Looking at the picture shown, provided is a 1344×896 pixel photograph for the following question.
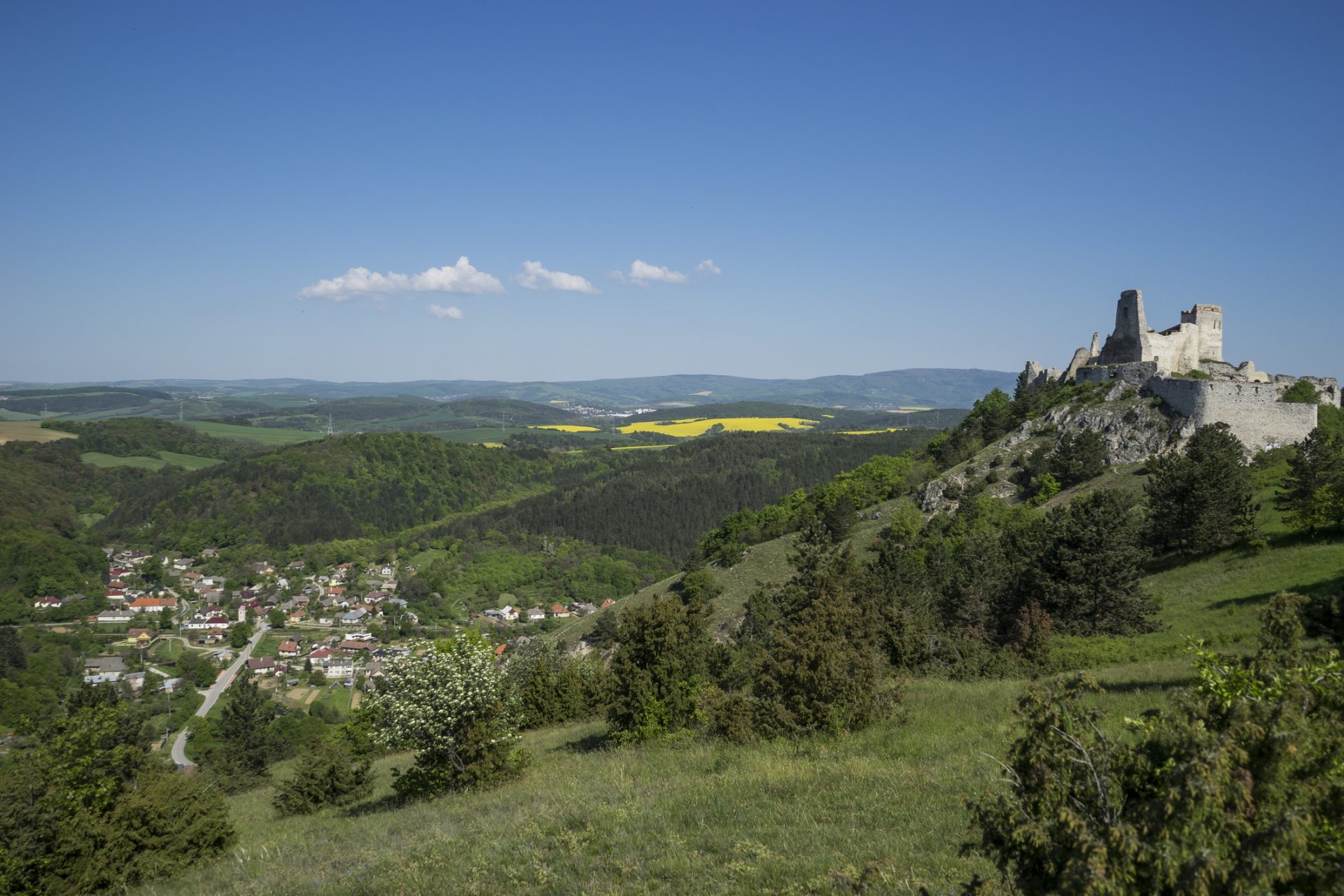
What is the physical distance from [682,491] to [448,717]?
488ft

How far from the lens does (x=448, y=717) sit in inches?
651

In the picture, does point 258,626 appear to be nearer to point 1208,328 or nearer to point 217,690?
point 217,690

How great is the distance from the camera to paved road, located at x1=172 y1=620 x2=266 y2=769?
63.5 m

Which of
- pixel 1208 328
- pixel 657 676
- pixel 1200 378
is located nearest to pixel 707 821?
pixel 657 676

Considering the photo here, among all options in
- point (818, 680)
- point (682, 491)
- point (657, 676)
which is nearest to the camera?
point (818, 680)

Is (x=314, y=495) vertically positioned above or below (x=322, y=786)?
below

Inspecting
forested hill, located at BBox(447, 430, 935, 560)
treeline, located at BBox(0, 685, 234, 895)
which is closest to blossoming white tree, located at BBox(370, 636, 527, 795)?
treeline, located at BBox(0, 685, 234, 895)

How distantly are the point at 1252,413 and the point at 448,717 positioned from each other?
50.2 metres

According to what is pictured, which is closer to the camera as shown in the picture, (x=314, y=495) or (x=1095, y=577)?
(x=1095, y=577)

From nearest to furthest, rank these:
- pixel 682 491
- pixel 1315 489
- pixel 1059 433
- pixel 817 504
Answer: pixel 1315 489 < pixel 1059 433 < pixel 817 504 < pixel 682 491

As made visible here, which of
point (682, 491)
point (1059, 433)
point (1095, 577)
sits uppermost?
point (1059, 433)

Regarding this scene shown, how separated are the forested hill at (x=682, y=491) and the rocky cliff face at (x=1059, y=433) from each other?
86.7 metres

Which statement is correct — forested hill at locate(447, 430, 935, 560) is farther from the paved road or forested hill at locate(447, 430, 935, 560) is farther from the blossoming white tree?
the blossoming white tree

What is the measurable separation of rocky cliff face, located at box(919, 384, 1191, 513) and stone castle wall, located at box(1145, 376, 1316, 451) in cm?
168
